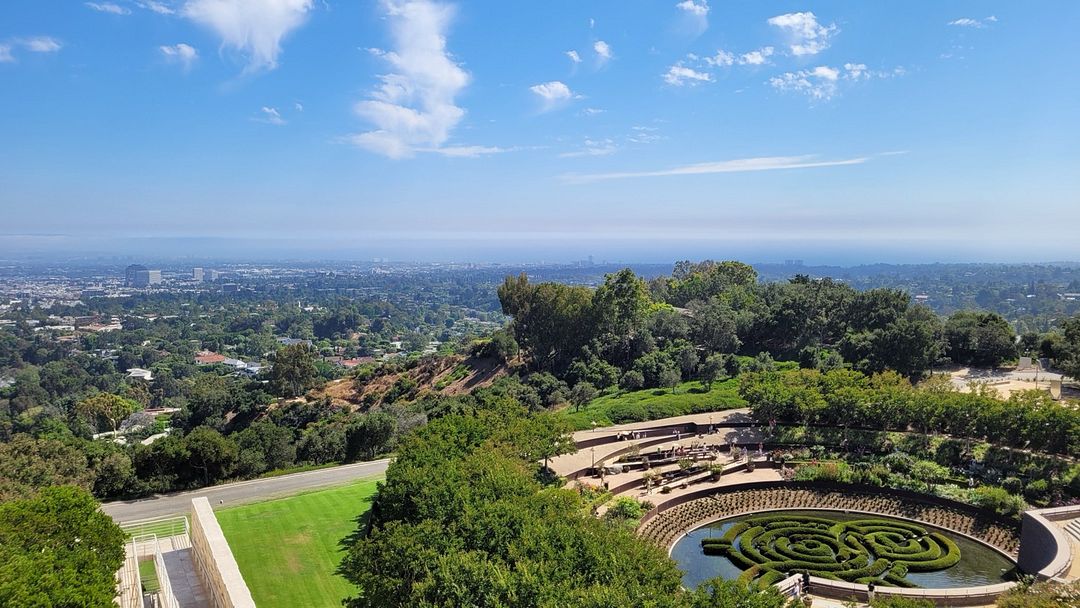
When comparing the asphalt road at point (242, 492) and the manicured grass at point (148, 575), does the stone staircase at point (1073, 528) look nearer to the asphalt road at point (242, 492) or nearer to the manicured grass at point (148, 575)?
the asphalt road at point (242, 492)

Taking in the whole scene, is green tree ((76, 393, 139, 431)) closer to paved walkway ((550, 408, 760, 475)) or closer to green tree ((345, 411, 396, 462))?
green tree ((345, 411, 396, 462))

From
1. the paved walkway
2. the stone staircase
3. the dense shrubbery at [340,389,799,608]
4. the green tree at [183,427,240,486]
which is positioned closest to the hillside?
the paved walkway

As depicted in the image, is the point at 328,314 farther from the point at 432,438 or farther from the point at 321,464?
the point at 432,438

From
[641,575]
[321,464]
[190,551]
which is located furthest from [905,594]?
[321,464]

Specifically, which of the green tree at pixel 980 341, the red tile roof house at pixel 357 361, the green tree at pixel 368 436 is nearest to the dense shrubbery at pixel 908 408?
the green tree at pixel 980 341

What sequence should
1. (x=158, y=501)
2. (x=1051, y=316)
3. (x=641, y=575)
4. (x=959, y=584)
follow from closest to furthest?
1. (x=641, y=575)
2. (x=959, y=584)
3. (x=158, y=501)
4. (x=1051, y=316)
